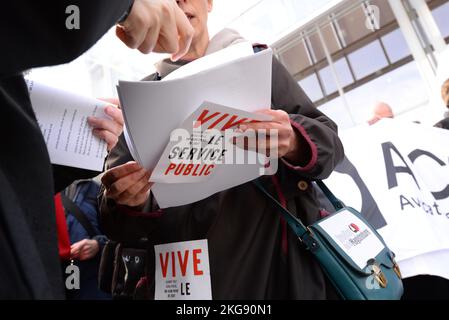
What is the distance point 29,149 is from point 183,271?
1.61ft

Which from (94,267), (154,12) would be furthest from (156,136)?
(94,267)

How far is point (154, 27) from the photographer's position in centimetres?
42

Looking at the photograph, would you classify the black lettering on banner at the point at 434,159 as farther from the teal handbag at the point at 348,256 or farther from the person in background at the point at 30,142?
the person in background at the point at 30,142

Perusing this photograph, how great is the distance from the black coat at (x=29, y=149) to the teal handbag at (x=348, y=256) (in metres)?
0.47

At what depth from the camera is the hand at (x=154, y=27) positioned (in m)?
0.40

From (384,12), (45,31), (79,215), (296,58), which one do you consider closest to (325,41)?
(296,58)

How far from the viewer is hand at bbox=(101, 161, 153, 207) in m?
0.64

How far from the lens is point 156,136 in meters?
0.54

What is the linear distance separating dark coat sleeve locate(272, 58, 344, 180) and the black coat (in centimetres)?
47

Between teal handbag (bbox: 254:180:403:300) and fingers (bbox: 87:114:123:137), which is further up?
fingers (bbox: 87:114:123:137)

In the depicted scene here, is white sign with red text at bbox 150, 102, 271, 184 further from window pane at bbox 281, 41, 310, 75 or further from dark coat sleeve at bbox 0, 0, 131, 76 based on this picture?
window pane at bbox 281, 41, 310, 75

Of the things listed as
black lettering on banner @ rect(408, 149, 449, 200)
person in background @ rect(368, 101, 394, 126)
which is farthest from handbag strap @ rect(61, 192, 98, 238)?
person in background @ rect(368, 101, 394, 126)

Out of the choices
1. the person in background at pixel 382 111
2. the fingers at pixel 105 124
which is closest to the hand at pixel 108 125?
the fingers at pixel 105 124

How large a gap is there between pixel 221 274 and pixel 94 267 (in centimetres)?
94
